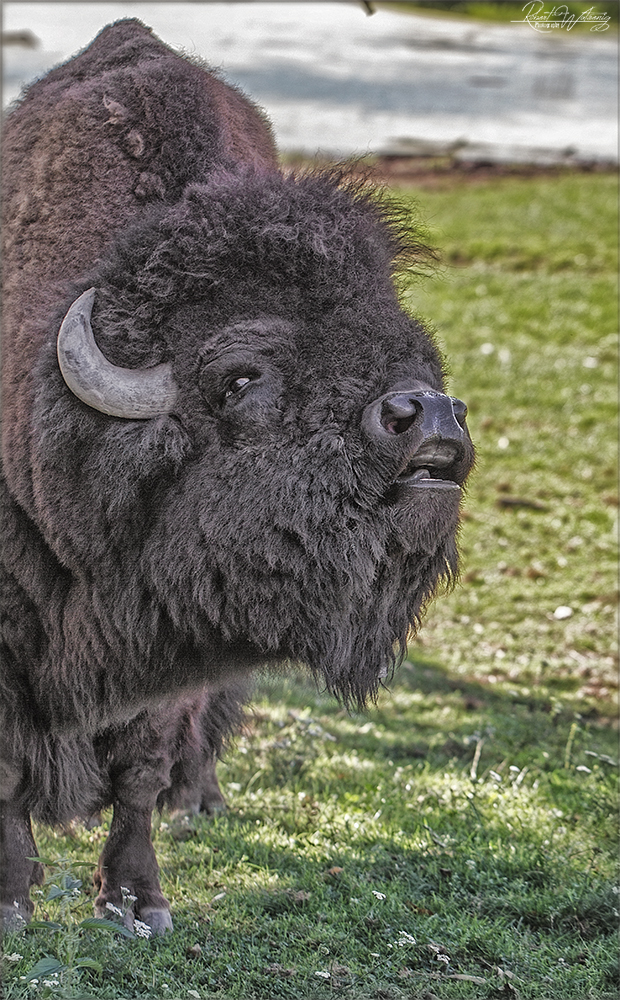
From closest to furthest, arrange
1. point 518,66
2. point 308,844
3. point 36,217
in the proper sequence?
point 36,217, point 308,844, point 518,66

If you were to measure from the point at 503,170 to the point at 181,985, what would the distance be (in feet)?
62.0

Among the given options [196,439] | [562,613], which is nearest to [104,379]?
[196,439]

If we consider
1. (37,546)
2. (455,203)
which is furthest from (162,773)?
(455,203)

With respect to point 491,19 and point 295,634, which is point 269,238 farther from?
point 491,19

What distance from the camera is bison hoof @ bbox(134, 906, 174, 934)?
3787 mm

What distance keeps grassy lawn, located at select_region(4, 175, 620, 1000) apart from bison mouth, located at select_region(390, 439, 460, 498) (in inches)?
41.9

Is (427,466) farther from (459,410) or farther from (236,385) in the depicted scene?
(236,385)

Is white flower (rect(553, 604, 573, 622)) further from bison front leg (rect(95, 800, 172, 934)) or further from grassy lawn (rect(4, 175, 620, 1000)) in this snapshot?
bison front leg (rect(95, 800, 172, 934))

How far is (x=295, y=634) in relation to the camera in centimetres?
323

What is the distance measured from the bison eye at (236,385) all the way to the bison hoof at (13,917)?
2067mm

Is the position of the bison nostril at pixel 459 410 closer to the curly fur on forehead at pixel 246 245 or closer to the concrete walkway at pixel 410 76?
the curly fur on forehead at pixel 246 245

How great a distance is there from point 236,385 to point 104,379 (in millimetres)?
417

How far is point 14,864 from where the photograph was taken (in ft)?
12.4

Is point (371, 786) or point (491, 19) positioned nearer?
point (371, 786)
